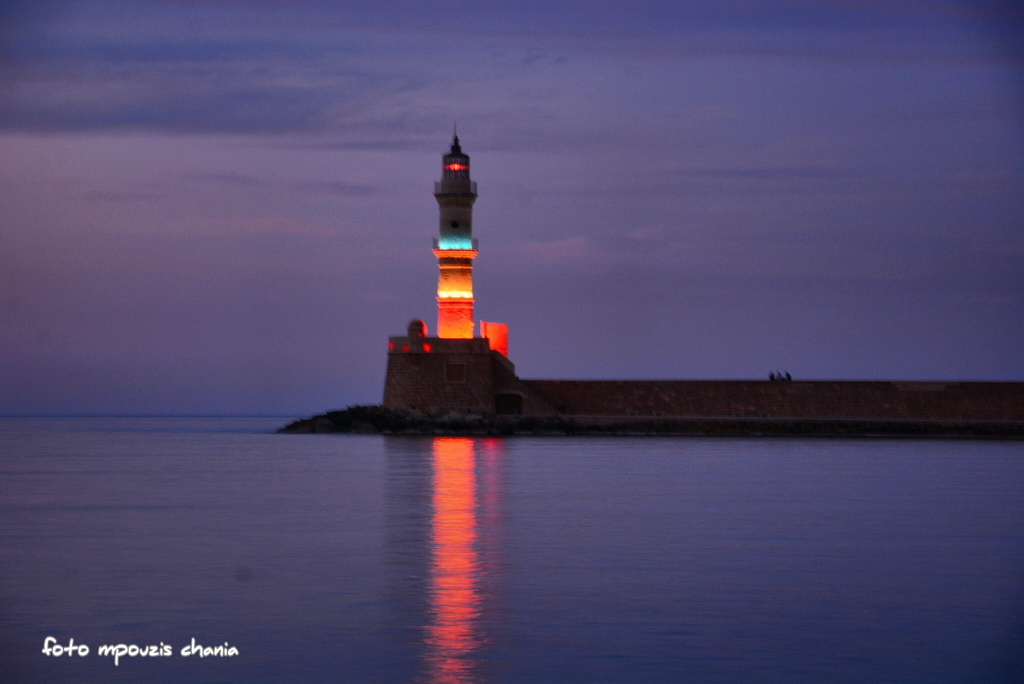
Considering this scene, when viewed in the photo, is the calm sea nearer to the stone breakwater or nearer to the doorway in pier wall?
the stone breakwater

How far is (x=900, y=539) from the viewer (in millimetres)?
17922

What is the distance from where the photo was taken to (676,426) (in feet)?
140

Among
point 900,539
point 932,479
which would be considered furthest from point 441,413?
point 900,539

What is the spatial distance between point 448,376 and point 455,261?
353cm

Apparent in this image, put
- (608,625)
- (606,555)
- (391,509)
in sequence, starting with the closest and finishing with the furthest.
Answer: (608,625), (606,555), (391,509)

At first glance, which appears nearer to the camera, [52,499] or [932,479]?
[52,499]

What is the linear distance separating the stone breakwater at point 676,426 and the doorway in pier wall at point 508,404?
0.41 meters

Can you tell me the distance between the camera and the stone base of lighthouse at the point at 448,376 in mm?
40125

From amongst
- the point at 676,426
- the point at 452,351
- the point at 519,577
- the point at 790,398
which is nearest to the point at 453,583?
the point at 519,577

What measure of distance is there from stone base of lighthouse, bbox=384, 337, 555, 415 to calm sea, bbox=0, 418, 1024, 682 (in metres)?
11.4

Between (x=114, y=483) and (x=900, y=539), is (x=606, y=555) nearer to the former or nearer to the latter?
(x=900, y=539)

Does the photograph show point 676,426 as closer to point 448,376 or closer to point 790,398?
point 790,398

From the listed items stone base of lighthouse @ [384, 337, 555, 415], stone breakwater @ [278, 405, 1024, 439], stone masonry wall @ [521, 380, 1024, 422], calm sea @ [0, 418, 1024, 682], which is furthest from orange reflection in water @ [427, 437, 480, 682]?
stone masonry wall @ [521, 380, 1024, 422]

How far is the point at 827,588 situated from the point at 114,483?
1885 cm
